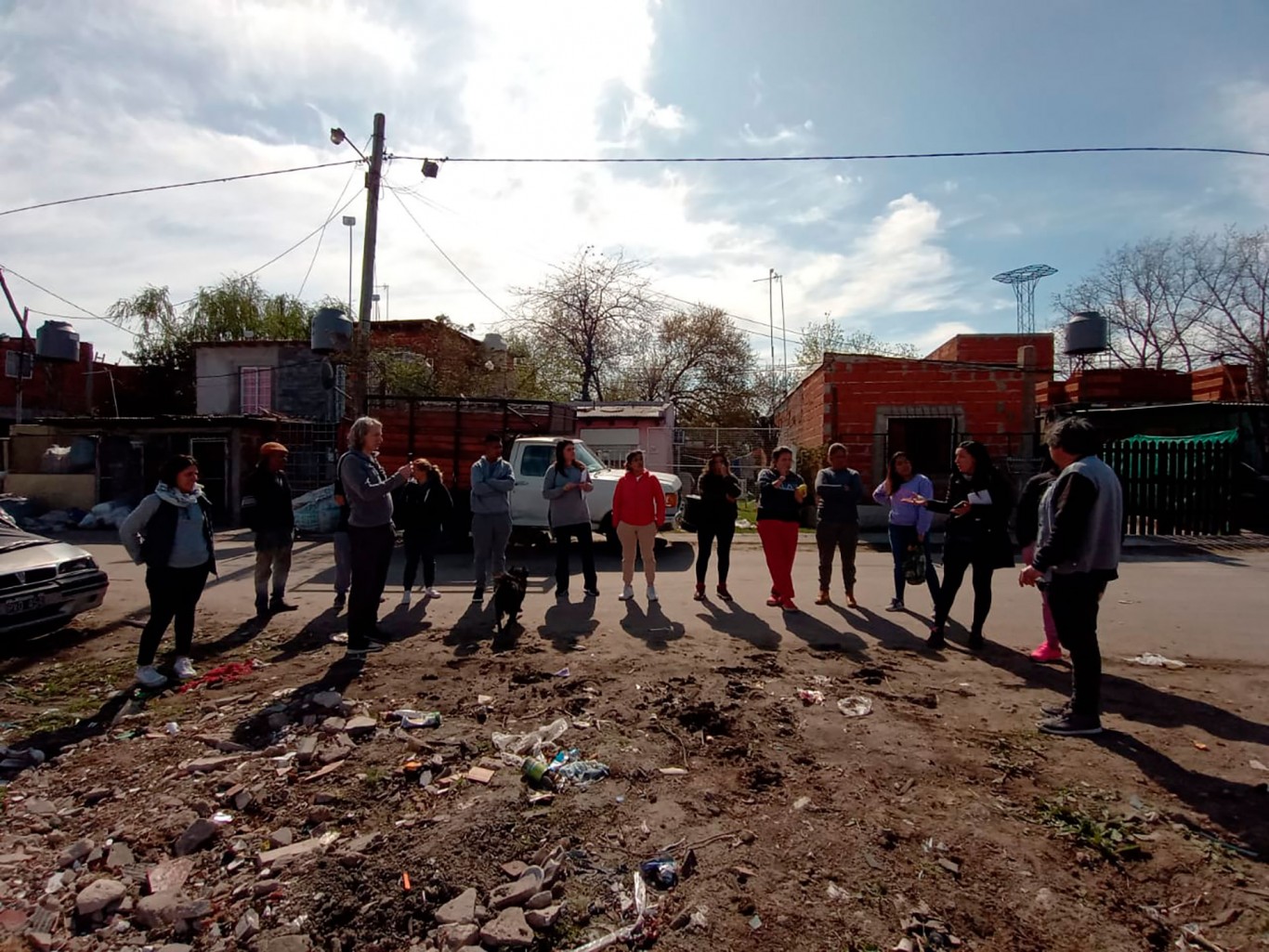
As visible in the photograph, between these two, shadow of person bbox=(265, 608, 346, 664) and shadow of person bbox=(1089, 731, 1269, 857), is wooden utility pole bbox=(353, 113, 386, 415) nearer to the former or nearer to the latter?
shadow of person bbox=(265, 608, 346, 664)

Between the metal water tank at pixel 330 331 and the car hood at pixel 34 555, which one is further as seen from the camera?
the metal water tank at pixel 330 331

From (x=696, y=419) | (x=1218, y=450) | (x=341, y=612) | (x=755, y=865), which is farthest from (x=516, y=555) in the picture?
(x=696, y=419)

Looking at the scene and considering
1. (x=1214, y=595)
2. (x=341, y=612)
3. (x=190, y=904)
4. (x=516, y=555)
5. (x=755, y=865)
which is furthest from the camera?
(x=516, y=555)

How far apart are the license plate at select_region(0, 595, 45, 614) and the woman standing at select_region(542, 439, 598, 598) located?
458 cm

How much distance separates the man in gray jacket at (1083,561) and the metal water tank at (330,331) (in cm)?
1660

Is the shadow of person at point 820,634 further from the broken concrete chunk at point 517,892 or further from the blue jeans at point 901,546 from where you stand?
the broken concrete chunk at point 517,892

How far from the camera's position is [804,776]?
3740 millimetres

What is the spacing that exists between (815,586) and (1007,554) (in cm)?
346

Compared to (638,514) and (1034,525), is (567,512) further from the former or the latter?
(1034,525)

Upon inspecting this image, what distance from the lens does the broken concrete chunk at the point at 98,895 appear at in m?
2.79

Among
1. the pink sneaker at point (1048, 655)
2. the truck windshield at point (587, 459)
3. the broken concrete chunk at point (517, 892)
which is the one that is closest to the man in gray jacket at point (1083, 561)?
the pink sneaker at point (1048, 655)

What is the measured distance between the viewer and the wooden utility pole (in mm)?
14516

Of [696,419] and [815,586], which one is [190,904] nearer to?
[815,586]

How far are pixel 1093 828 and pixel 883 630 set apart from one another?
3691 millimetres
